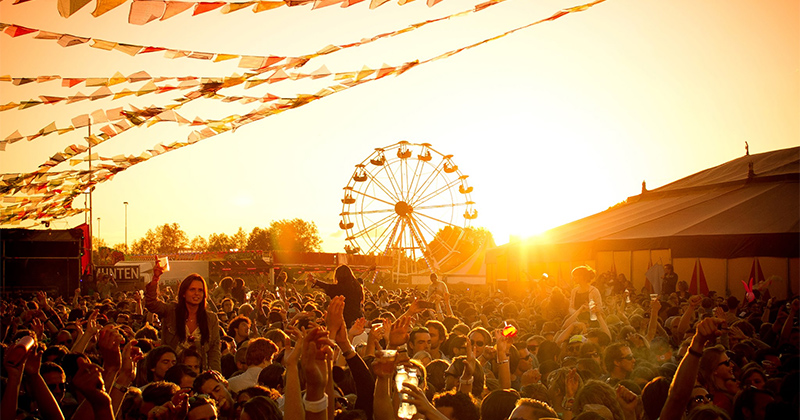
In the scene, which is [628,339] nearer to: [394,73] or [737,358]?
[737,358]

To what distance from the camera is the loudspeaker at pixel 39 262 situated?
19078 millimetres

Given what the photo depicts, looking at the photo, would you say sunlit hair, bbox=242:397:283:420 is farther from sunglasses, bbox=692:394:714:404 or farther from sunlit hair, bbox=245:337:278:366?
sunglasses, bbox=692:394:714:404

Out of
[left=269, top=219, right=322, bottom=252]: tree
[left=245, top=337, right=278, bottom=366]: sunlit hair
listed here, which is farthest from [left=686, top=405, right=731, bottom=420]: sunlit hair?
[left=269, top=219, right=322, bottom=252]: tree

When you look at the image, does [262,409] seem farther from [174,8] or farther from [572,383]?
[174,8]

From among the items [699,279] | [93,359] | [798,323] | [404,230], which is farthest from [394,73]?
[404,230]

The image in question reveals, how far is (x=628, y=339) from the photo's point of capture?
612 cm

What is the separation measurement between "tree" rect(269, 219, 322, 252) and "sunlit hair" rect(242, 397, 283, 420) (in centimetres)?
9957

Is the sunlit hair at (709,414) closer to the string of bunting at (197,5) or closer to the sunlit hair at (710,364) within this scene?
the sunlit hair at (710,364)

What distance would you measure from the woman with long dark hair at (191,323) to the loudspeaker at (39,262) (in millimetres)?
16024

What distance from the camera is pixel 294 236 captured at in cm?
10631

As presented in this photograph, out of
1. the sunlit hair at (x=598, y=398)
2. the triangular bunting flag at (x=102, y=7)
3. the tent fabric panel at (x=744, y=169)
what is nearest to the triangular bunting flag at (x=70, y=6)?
the triangular bunting flag at (x=102, y=7)

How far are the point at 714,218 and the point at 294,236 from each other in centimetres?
9411

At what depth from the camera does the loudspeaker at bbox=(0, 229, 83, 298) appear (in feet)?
62.6

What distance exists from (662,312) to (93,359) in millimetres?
8024
